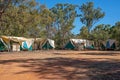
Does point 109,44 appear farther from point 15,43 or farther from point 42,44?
point 15,43

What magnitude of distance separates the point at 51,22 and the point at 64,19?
8.76 meters

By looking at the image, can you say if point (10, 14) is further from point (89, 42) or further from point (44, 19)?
point (89, 42)

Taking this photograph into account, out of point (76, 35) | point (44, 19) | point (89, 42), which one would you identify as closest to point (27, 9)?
point (44, 19)

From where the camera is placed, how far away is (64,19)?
230ft

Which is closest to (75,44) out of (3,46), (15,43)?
(15,43)

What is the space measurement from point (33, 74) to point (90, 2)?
63.1 m

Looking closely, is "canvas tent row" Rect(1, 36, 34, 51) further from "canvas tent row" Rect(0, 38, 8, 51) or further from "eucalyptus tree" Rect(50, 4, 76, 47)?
"eucalyptus tree" Rect(50, 4, 76, 47)

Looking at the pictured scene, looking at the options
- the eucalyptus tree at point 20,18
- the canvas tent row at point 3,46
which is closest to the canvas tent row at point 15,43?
the canvas tent row at point 3,46

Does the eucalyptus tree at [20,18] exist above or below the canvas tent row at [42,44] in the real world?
above

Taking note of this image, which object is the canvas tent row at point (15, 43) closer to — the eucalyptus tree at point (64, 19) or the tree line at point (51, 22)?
the tree line at point (51, 22)

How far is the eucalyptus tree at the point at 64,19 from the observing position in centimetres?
6819

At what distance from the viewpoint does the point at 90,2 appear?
238 ft

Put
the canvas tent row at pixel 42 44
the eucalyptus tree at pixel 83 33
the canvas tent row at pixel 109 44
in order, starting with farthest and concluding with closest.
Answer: the eucalyptus tree at pixel 83 33 < the canvas tent row at pixel 109 44 < the canvas tent row at pixel 42 44

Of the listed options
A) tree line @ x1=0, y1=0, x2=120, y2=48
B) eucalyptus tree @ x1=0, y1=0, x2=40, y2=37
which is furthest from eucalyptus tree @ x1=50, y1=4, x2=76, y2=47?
eucalyptus tree @ x1=0, y1=0, x2=40, y2=37
